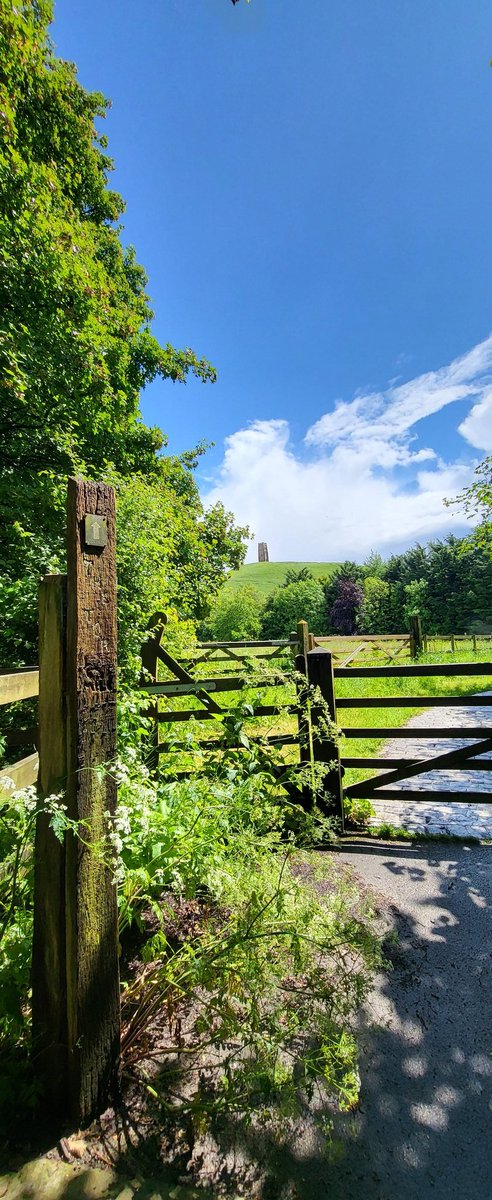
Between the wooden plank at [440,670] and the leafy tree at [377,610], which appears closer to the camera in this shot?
the wooden plank at [440,670]

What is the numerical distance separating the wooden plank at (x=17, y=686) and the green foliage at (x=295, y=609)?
4336 cm

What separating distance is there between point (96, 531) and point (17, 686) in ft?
2.29

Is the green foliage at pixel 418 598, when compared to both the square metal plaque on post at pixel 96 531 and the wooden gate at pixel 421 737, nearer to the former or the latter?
the wooden gate at pixel 421 737

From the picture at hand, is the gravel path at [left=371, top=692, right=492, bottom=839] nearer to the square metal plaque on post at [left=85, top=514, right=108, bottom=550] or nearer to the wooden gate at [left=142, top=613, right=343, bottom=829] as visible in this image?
the wooden gate at [left=142, top=613, right=343, bottom=829]

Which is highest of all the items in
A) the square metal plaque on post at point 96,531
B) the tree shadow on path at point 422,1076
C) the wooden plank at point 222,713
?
the square metal plaque on post at point 96,531

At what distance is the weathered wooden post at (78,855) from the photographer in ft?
4.59

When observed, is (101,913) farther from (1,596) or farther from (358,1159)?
(1,596)

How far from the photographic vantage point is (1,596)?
3551 mm

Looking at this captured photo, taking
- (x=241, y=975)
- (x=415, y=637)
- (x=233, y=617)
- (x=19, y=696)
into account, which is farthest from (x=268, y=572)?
(x=241, y=975)

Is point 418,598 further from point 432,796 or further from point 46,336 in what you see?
point 46,336

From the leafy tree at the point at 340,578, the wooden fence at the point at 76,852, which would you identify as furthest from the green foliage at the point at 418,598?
the wooden fence at the point at 76,852

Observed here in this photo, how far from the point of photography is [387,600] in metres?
38.5

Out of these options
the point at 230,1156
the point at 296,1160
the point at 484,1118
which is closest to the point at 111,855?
the point at 230,1156

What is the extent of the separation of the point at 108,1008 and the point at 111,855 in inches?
18.1
